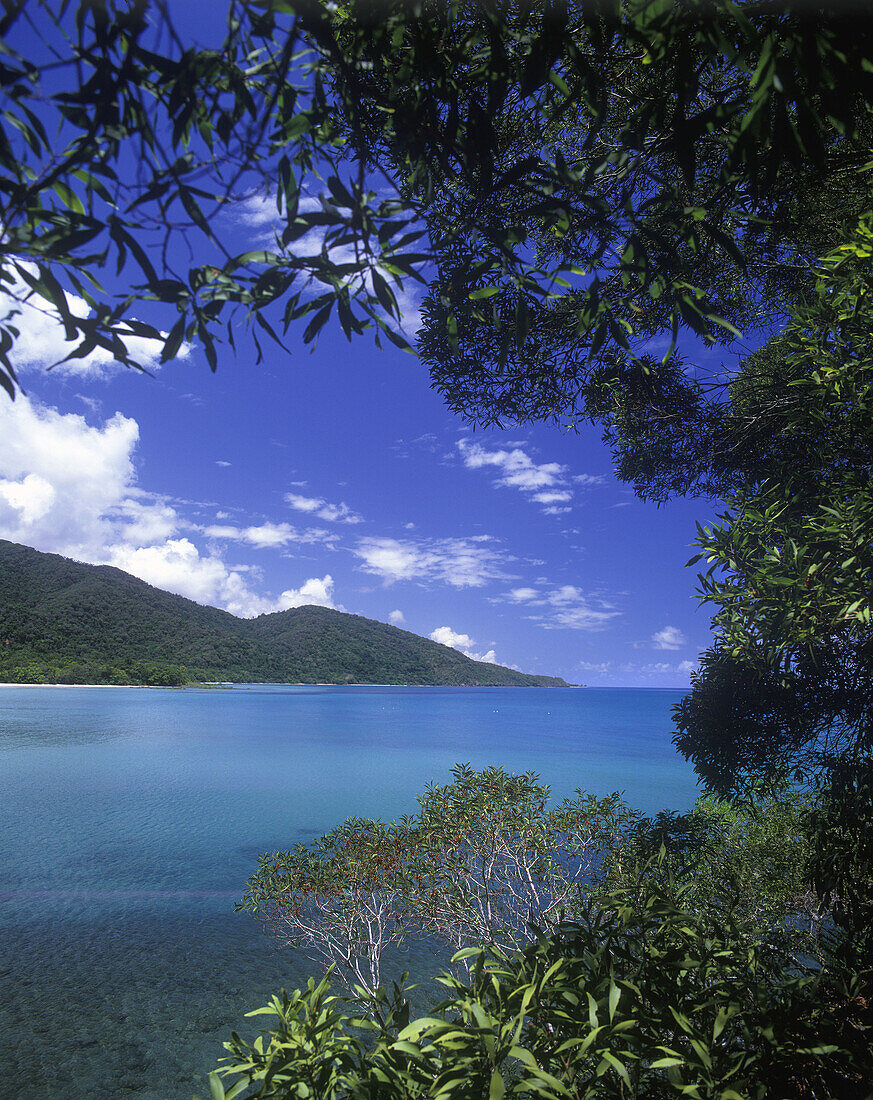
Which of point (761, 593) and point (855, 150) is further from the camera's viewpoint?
point (761, 593)

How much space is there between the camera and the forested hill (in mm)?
75875

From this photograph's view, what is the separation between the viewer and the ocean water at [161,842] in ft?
31.0

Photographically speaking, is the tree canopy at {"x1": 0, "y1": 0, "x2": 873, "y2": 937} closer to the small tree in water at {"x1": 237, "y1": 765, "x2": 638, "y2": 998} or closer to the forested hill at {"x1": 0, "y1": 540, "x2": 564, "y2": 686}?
the small tree in water at {"x1": 237, "y1": 765, "x2": 638, "y2": 998}

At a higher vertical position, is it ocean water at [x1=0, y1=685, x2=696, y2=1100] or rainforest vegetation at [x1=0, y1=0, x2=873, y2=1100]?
rainforest vegetation at [x1=0, y1=0, x2=873, y2=1100]

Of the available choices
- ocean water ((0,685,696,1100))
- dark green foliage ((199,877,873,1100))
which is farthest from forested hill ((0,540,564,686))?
dark green foliage ((199,877,873,1100))

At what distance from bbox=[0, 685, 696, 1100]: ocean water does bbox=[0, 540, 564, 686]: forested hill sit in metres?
21.6

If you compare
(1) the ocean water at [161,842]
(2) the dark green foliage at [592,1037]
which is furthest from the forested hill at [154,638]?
(2) the dark green foliage at [592,1037]

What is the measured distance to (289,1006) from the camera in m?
2.36

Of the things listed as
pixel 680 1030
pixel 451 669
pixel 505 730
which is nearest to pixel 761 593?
pixel 680 1030

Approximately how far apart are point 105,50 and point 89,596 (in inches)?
4005

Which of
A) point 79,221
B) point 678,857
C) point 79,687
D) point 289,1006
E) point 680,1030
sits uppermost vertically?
point 79,221

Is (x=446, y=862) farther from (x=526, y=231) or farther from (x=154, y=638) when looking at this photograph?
(x=154, y=638)

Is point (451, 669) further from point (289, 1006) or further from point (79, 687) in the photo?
point (289, 1006)

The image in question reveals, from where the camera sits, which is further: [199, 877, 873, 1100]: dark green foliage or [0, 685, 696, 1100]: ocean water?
[0, 685, 696, 1100]: ocean water
